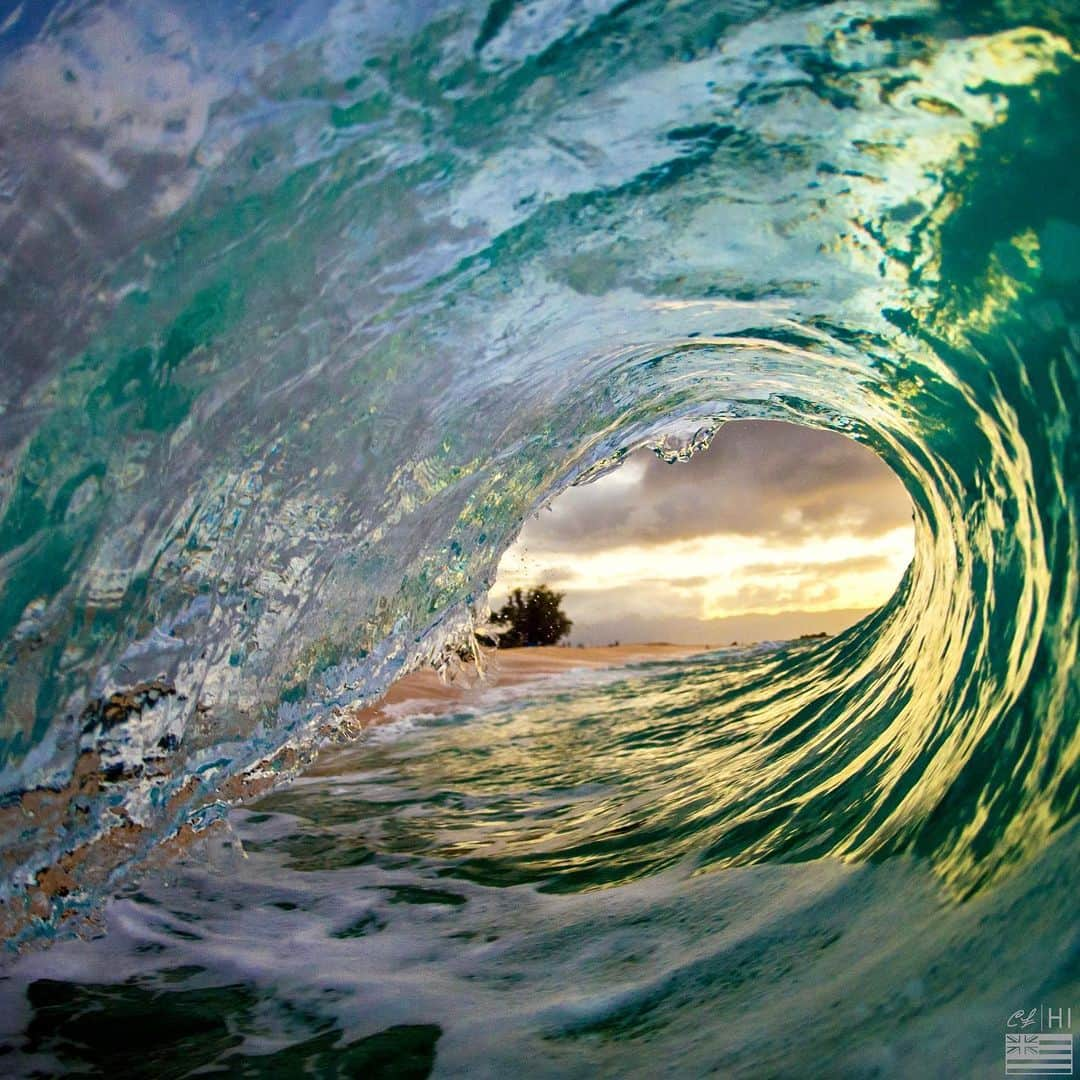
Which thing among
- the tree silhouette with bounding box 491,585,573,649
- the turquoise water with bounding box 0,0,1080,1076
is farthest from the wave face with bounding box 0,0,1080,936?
the tree silhouette with bounding box 491,585,573,649

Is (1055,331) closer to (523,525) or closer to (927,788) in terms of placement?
(927,788)

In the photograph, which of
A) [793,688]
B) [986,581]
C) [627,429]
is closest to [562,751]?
[793,688]
